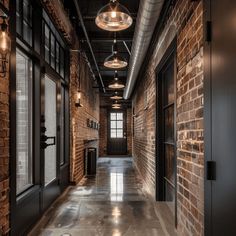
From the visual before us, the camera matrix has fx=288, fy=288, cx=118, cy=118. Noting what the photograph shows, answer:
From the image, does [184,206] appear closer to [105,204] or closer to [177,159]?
[177,159]

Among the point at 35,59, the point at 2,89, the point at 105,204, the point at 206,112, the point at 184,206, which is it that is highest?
the point at 35,59

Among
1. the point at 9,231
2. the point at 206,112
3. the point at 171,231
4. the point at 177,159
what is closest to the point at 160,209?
the point at 171,231

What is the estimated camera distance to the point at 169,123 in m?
4.51

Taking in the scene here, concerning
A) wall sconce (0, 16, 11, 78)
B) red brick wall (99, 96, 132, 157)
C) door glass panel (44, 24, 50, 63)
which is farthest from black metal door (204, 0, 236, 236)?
red brick wall (99, 96, 132, 157)

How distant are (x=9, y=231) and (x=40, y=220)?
3.82 ft

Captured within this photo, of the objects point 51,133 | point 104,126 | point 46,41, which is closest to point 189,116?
point 46,41

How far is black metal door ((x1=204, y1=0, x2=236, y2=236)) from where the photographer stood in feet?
5.32

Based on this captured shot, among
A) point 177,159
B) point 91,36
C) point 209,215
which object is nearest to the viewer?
point 209,215

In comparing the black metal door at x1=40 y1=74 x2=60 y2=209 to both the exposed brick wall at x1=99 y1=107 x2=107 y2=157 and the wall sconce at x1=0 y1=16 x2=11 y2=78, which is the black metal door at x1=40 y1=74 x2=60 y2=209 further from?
the exposed brick wall at x1=99 y1=107 x2=107 y2=157

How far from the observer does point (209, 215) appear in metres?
2.02

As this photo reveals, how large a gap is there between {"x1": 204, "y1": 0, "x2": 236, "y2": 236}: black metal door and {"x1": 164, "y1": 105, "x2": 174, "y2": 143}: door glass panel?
2133mm

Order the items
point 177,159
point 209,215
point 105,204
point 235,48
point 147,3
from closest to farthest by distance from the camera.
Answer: point 235,48 < point 209,215 < point 177,159 < point 147,3 < point 105,204

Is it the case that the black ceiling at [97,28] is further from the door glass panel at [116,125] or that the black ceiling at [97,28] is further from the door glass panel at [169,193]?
the door glass panel at [116,125]

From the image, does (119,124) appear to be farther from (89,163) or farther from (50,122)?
(50,122)
